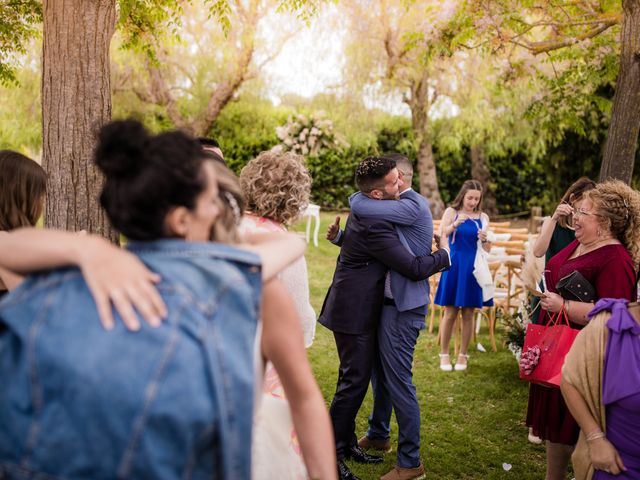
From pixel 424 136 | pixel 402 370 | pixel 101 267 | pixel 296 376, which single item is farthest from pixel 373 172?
pixel 424 136

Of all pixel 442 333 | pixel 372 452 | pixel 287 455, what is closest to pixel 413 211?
pixel 372 452

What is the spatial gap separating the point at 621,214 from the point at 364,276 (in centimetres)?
159

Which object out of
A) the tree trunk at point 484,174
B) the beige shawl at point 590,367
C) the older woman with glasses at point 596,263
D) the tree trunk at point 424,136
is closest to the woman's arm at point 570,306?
the older woman with glasses at point 596,263

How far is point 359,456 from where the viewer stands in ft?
15.7

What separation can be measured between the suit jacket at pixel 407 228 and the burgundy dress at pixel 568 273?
2.58 feet

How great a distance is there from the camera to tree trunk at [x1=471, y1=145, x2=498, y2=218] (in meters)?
19.6

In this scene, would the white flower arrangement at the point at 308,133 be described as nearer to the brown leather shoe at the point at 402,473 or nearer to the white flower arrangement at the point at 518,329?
the white flower arrangement at the point at 518,329

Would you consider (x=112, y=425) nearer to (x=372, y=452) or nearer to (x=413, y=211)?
(x=413, y=211)

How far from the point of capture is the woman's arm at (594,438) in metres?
2.62

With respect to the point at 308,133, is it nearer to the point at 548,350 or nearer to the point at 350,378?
the point at 350,378

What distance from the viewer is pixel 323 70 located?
16.6 meters

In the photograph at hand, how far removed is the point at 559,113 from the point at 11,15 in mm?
6466

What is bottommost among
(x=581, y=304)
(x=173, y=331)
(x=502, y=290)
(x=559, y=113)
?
(x=502, y=290)

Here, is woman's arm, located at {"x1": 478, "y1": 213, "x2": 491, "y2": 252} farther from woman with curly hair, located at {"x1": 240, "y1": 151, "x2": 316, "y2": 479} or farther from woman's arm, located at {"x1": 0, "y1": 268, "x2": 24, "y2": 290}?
woman's arm, located at {"x1": 0, "y1": 268, "x2": 24, "y2": 290}
